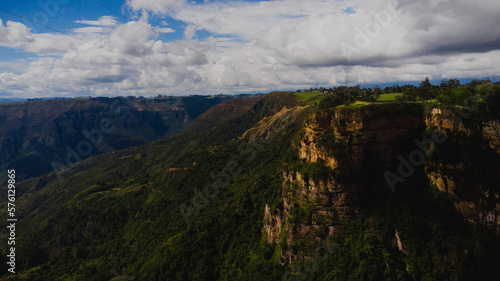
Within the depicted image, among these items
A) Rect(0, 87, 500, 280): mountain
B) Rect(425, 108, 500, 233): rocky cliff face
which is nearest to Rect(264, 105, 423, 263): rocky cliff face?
Rect(0, 87, 500, 280): mountain

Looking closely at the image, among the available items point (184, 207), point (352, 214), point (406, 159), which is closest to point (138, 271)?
point (184, 207)

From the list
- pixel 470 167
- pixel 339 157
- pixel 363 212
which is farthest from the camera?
pixel 363 212

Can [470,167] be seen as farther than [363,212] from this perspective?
No

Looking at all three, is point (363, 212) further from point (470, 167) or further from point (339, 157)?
point (470, 167)

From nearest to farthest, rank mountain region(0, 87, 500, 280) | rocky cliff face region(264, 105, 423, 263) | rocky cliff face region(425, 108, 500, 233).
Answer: rocky cliff face region(425, 108, 500, 233) → mountain region(0, 87, 500, 280) → rocky cliff face region(264, 105, 423, 263)

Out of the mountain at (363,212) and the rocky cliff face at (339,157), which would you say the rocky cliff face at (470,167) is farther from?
the rocky cliff face at (339,157)

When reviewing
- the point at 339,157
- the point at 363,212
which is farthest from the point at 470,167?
the point at 339,157

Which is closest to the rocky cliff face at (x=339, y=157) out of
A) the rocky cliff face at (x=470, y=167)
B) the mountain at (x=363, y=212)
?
the mountain at (x=363, y=212)

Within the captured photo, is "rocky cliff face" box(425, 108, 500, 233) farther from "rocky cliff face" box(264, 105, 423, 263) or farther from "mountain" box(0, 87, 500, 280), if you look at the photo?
"rocky cliff face" box(264, 105, 423, 263)
